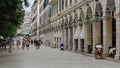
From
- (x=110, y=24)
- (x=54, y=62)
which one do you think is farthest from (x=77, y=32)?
(x=54, y=62)

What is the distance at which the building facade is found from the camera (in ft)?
114

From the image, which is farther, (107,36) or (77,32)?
(77,32)

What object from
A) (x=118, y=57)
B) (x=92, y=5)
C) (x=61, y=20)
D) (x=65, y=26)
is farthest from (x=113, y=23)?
(x=61, y=20)

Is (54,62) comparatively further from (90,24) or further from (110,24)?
(90,24)

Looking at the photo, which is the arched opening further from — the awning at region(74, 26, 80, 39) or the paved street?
the awning at region(74, 26, 80, 39)

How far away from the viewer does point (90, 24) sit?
143 ft

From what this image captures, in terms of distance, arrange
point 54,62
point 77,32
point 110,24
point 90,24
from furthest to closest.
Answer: point 77,32 → point 90,24 → point 110,24 → point 54,62

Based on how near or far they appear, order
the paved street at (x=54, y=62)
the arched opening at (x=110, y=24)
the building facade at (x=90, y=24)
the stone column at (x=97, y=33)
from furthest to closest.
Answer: the stone column at (x=97, y=33)
the building facade at (x=90, y=24)
the arched opening at (x=110, y=24)
the paved street at (x=54, y=62)

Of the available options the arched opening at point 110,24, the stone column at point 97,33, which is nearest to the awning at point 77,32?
the stone column at point 97,33

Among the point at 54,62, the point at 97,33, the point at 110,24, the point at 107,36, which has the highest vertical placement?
the point at 110,24

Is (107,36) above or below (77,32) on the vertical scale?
below

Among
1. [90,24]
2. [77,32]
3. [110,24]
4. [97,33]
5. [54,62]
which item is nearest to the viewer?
[54,62]

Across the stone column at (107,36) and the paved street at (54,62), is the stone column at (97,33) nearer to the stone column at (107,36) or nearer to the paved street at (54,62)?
the stone column at (107,36)

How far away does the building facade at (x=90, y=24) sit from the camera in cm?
3471
